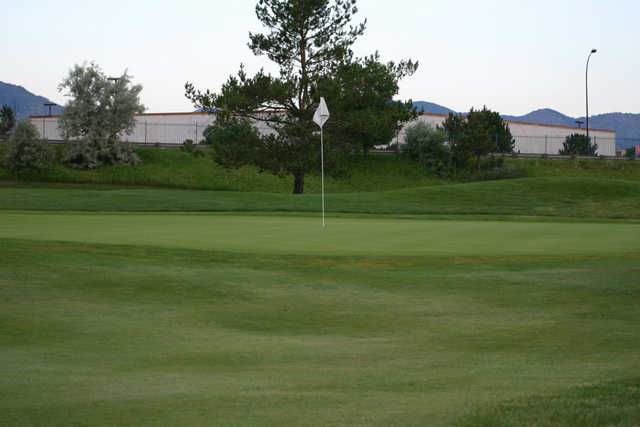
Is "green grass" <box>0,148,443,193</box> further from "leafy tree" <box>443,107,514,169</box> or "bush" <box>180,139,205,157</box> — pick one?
"leafy tree" <box>443,107,514,169</box>

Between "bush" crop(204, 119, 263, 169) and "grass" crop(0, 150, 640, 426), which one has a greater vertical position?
"bush" crop(204, 119, 263, 169)

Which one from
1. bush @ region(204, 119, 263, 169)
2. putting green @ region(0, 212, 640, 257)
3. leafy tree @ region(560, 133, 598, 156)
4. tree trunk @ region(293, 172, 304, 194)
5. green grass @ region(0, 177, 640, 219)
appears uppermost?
leafy tree @ region(560, 133, 598, 156)

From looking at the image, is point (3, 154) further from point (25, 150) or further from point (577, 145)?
point (577, 145)

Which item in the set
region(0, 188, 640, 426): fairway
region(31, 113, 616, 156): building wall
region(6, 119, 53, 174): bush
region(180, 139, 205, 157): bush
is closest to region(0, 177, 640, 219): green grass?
region(180, 139, 205, 157): bush

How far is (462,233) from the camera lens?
16.8 m

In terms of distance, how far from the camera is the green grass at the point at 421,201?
2877 centimetres

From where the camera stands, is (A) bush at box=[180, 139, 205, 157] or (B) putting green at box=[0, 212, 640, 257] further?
(A) bush at box=[180, 139, 205, 157]

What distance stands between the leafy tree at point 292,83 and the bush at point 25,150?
19609 millimetres

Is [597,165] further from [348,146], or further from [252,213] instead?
[252,213]

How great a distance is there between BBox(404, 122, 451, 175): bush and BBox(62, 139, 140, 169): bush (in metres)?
25.1

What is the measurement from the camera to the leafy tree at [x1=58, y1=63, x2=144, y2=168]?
57844mm

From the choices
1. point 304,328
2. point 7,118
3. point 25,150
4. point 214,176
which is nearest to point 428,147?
point 214,176

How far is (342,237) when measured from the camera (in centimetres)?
1562

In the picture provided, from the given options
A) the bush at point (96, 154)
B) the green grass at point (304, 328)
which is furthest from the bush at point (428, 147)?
the green grass at point (304, 328)
